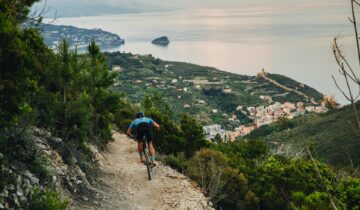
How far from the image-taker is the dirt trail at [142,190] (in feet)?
36.6

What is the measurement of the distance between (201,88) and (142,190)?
397 feet

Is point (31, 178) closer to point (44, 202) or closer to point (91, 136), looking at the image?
point (44, 202)

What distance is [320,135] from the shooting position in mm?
60219

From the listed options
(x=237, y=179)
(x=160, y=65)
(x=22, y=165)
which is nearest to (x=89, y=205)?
(x=22, y=165)

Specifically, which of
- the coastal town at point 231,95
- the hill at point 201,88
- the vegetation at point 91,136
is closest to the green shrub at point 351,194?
the vegetation at point 91,136

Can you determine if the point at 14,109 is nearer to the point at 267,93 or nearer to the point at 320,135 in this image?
the point at 320,135

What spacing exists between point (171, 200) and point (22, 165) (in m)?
4.67

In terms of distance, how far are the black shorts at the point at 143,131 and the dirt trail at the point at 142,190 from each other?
61.1 inches

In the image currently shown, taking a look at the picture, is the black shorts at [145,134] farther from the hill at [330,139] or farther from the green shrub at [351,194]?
the hill at [330,139]

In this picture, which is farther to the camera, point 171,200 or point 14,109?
point 171,200

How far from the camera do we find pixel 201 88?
436 feet

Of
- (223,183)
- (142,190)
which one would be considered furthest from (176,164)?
(142,190)

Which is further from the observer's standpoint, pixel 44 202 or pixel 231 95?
pixel 231 95

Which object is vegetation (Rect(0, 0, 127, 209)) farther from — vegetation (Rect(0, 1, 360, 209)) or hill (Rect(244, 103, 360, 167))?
hill (Rect(244, 103, 360, 167))
